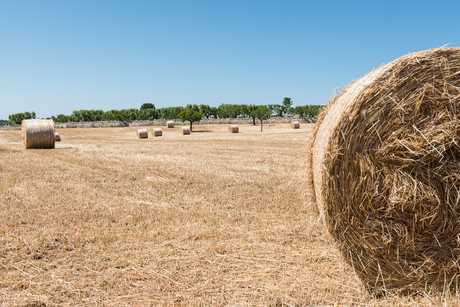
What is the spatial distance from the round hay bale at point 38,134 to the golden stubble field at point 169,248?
10188mm

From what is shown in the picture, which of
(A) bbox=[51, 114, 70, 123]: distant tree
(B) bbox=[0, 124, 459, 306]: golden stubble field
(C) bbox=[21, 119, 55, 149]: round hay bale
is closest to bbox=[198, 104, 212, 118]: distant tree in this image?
(A) bbox=[51, 114, 70, 123]: distant tree

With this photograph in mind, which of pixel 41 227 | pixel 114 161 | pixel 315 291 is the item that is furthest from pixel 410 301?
pixel 114 161

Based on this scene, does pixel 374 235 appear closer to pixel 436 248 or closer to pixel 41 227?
pixel 436 248

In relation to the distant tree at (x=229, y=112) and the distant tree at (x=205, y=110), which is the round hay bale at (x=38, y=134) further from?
the distant tree at (x=229, y=112)

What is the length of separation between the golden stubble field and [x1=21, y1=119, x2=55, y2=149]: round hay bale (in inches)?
401

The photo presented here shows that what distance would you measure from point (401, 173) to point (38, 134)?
18941 millimetres

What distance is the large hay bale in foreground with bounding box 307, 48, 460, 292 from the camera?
381cm

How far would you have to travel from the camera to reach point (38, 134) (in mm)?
18047

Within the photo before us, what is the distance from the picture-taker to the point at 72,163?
12.8 metres

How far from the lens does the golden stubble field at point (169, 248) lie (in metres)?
3.74

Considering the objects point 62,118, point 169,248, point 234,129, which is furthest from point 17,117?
point 169,248

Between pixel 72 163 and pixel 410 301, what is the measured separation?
1228 centimetres

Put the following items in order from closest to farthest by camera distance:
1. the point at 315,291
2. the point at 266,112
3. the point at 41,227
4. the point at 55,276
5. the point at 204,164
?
the point at 315,291 < the point at 55,276 < the point at 41,227 < the point at 204,164 < the point at 266,112

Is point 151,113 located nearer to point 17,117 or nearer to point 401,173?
point 17,117
